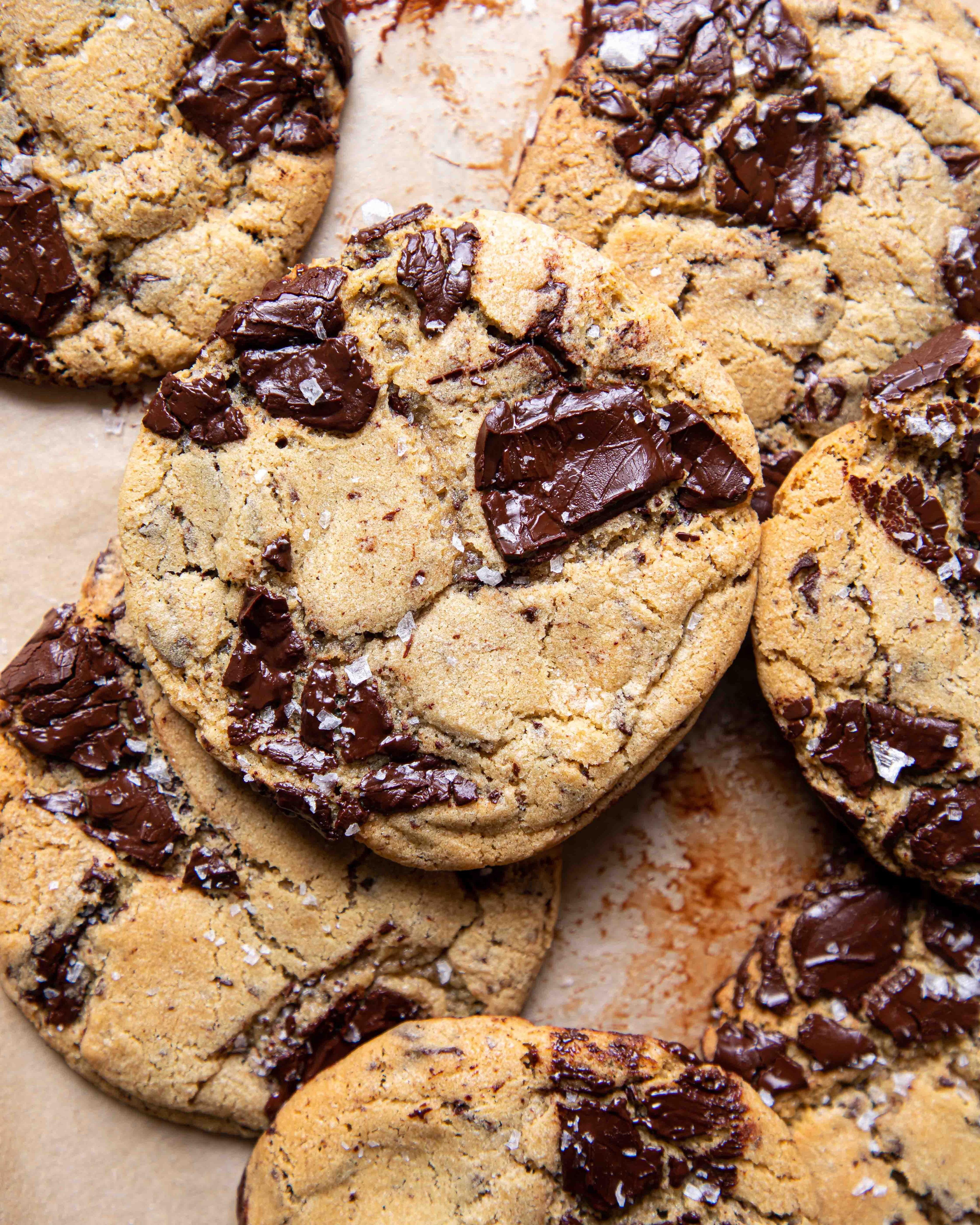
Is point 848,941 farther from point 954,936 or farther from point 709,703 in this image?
point 709,703

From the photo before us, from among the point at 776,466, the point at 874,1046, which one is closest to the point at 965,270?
the point at 776,466

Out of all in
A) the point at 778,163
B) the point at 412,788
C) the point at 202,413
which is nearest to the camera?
the point at 412,788

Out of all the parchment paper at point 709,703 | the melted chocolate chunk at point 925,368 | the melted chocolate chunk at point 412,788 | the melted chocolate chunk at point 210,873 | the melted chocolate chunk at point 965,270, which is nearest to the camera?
the melted chocolate chunk at point 412,788

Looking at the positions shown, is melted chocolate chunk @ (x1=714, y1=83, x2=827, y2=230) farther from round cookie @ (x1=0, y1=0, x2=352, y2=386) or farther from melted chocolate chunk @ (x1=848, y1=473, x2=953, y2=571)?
round cookie @ (x1=0, y1=0, x2=352, y2=386)

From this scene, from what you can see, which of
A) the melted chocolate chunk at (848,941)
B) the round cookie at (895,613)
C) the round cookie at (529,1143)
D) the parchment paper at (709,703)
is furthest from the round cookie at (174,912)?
the round cookie at (895,613)

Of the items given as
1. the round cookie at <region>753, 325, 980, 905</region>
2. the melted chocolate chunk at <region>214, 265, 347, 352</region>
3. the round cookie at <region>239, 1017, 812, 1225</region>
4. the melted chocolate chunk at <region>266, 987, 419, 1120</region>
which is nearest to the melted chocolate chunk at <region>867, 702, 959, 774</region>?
the round cookie at <region>753, 325, 980, 905</region>

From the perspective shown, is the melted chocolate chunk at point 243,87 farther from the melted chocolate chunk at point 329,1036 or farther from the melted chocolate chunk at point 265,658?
the melted chocolate chunk at point 329,1036
